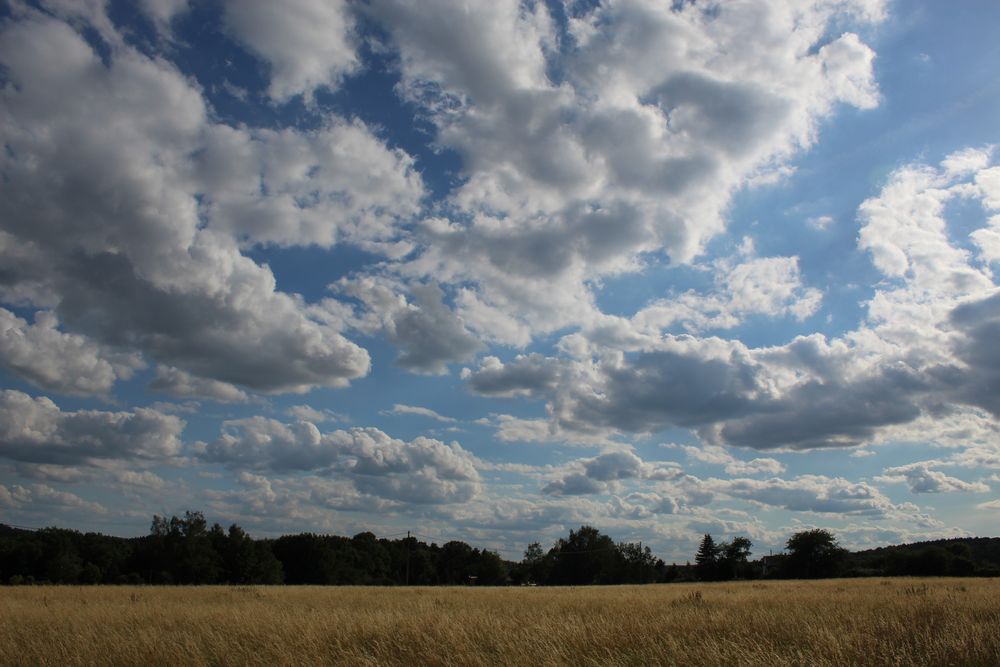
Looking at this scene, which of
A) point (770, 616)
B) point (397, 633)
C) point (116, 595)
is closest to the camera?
point (397, 633)

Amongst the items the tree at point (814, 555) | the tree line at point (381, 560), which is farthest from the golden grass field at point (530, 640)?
the tree at point (814, 555)

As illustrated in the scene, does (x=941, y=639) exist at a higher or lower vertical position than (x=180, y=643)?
higher

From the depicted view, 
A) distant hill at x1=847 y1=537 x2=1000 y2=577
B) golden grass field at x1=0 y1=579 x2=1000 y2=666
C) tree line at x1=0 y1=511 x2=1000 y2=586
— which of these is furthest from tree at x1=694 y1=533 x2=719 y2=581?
golden grass field at x1=0 y1=579 x2=1000 y2=666

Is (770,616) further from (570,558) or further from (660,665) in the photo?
(570,558)

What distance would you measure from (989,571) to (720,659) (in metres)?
89.8

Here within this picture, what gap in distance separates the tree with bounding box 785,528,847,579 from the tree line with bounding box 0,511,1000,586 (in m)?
0.16

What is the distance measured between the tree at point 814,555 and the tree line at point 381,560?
0.16m

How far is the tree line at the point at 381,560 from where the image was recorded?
82625 millimetres

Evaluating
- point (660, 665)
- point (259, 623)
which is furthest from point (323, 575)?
point (660, 665)

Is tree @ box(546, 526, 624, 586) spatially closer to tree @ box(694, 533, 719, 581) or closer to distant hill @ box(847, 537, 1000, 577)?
tree @ box(694, 533, 719, 581)

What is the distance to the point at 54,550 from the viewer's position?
81312 millimetres

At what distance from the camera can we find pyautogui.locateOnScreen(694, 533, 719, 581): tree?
11188 centimetres

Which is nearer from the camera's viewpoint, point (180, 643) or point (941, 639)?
point (941, 639)

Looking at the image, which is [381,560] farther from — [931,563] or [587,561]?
[931,563]
